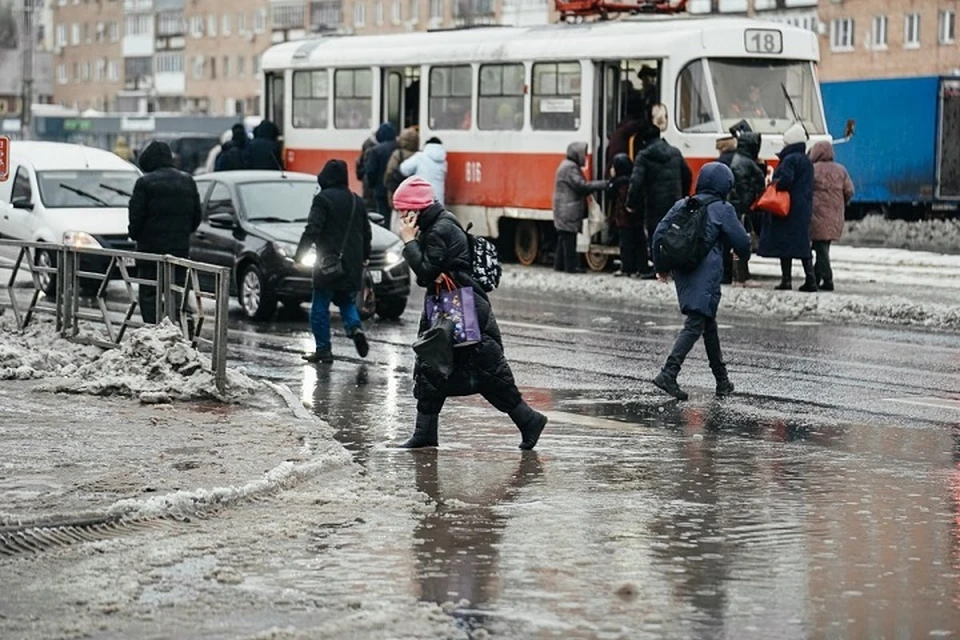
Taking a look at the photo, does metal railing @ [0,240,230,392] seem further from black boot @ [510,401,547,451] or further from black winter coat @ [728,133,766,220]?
black winter coat @ [728,133,766,220]

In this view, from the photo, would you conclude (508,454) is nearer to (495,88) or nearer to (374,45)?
(495,88)

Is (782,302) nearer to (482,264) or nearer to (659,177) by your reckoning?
(659,177)

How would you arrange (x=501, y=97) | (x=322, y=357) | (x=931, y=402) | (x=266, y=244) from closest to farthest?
(x=931, y=402)
(x=322, y=357)
(x=266, y=244)
(x=501, y=97)

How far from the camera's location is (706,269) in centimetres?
1461

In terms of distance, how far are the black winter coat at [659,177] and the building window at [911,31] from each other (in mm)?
54556

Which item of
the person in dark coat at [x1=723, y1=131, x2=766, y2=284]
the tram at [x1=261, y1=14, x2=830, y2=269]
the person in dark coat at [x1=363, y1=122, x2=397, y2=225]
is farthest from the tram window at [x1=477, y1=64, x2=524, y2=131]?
the person in dark coat at [x1=723, y1=131, x2=766, y2=284]

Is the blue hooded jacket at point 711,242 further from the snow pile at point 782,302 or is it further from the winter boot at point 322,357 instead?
the snow pile at point 782,302

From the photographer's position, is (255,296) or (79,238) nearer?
(255,296)

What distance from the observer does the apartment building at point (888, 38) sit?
76625 millimetres

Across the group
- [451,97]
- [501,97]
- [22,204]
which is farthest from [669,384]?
[451,97]

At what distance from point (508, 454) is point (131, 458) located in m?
2.03

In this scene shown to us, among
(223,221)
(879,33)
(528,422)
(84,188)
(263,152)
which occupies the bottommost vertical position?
(528,422)

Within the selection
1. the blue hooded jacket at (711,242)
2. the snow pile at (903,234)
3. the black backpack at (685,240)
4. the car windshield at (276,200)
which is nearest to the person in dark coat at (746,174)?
the car windshield at (276,200)

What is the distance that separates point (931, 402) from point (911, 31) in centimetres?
6586
